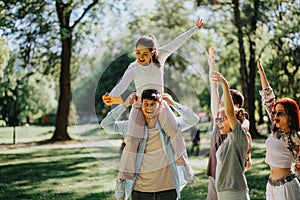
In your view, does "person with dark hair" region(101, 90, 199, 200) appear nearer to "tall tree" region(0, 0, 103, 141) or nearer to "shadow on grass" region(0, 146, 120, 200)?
"shadow on grass" region(0, 146, 120, 200)

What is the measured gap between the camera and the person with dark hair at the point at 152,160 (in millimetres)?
3879

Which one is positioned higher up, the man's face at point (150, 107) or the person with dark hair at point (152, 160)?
the man's face at point (150, 107)

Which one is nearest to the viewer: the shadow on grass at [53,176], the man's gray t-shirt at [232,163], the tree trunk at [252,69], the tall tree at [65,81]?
the man's gray t-shirt at [232,163]

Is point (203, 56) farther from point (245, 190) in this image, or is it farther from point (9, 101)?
point (9, 101)

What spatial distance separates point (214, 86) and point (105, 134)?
1158mm

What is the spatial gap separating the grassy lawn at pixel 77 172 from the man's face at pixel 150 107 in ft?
2.60

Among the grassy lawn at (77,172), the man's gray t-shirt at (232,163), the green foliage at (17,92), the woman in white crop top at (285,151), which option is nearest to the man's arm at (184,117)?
the man's gray t-shirt at (232,163)

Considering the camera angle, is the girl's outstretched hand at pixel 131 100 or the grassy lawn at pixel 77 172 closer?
the girl's outstretched hand at pixel 131 100

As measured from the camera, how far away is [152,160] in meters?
3.91

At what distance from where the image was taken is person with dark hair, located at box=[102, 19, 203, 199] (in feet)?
12.2

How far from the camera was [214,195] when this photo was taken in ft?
15.8

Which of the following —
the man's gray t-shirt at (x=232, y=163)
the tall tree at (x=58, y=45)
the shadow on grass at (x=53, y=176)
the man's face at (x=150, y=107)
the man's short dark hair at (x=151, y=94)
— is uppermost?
the tall tree at (x=58, y=45)

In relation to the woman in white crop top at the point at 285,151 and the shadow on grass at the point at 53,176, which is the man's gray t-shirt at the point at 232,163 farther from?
the shadow on grass at the point at 53,176

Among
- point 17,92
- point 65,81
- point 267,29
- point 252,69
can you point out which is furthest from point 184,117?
point 252,69
